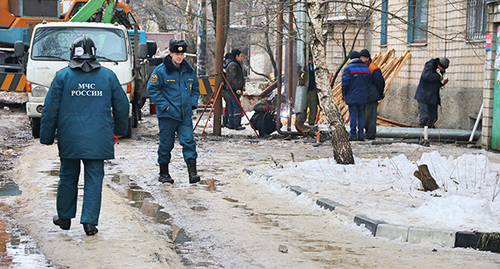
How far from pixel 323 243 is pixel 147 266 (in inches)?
68.2

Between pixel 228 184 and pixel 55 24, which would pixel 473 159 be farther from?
pixel 55 24

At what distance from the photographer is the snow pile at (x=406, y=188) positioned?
6.89 metres

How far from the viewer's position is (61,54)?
14.3 m

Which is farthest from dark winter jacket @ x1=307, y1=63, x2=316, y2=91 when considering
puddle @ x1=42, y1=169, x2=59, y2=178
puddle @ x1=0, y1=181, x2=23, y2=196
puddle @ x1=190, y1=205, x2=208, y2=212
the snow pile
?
puddle @ x1=190, y1=205, x2=208, y2=212

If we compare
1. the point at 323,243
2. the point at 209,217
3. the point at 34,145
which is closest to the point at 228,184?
the point at 209,217

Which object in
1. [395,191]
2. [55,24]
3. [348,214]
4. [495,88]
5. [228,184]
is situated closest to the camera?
[348,214]

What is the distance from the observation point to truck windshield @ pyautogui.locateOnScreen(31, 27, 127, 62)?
561 inches

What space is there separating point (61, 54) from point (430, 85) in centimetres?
780

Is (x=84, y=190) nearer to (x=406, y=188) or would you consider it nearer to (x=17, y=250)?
(x=17, y=250)

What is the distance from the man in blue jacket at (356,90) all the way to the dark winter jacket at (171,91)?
596cm

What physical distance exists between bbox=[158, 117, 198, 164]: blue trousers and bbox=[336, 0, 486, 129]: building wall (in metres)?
6.05

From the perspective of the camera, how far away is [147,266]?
542 centimetres

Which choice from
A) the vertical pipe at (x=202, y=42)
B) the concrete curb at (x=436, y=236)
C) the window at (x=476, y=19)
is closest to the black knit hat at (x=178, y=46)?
the concrete curb at (x=436, y=236)

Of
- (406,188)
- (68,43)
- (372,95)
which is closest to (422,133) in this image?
(372,95)
